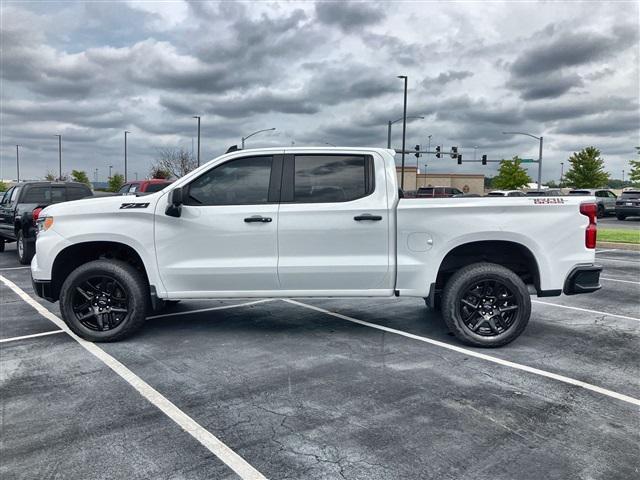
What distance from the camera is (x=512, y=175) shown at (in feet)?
257

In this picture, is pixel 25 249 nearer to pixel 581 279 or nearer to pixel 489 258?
pixel 489 258

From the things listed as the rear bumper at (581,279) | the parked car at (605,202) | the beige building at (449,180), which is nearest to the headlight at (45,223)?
the rear bumper at (581,279)

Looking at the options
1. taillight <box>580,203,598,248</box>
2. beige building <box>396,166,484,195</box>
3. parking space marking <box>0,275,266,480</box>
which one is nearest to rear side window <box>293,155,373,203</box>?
taillight <box>580,203,598,248</box>

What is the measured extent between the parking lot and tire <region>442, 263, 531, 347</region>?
182mm

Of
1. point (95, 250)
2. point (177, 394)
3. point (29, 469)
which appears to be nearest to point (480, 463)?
point (177, 394)

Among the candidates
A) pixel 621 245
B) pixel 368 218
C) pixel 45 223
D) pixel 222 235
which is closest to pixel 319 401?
pixel 368 218

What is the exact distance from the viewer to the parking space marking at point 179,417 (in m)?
3.02

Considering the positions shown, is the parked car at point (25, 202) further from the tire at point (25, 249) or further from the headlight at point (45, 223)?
the headlight at point (45, 223)

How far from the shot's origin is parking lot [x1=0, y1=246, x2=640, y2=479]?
3.07 meters

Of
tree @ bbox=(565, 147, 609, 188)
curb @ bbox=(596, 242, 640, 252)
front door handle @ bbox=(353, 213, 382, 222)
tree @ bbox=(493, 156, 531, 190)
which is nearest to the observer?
front door handle @ bbox=(353, 213, 382, 222)

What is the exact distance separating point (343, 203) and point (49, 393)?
3.15 m

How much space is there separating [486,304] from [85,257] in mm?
4424

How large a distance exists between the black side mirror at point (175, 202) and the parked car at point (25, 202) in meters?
8.14

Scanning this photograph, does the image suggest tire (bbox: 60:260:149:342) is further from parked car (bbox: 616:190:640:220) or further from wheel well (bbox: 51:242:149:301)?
parked car (bbox: 616:190:640:220)
